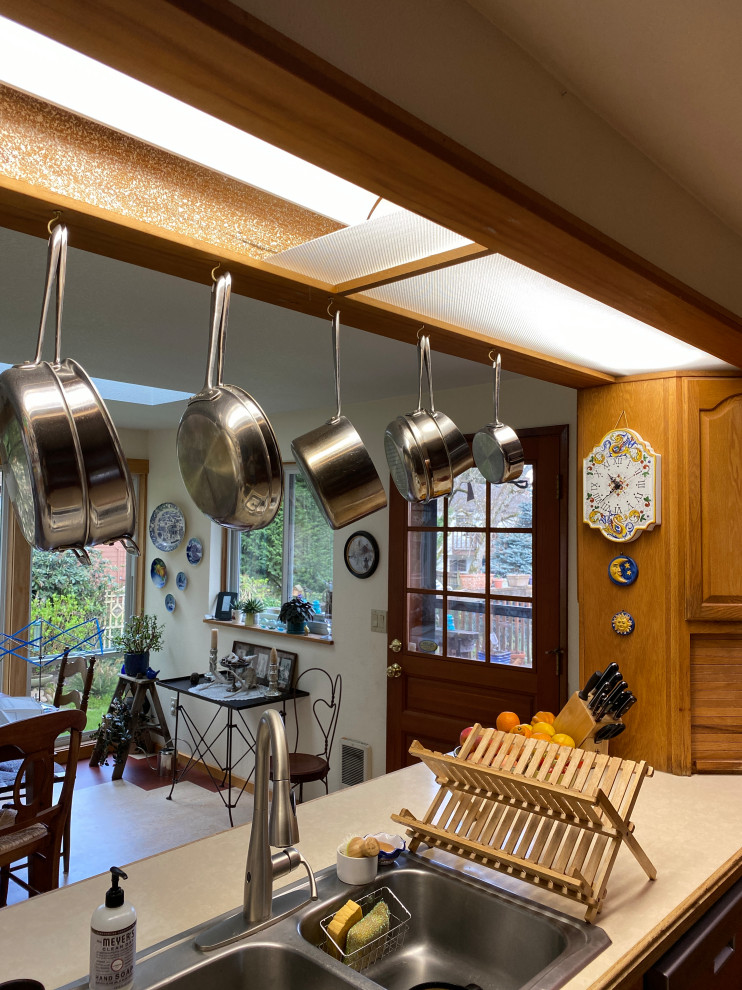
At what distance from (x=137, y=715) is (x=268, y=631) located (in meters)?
1.24

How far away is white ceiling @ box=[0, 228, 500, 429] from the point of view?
2150mm

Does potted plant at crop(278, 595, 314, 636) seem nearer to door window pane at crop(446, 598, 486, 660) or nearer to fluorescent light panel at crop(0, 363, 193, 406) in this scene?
door window pane at crop(446, 598, 486, 660)

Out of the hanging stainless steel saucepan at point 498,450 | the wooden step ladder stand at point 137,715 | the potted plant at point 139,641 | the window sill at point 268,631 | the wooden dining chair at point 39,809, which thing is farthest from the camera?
the potted plant at point 139,641

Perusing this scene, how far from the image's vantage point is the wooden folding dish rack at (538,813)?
1.39m

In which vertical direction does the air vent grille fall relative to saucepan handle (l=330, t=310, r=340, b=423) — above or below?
below

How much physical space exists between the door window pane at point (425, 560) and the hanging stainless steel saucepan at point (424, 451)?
7.65ft

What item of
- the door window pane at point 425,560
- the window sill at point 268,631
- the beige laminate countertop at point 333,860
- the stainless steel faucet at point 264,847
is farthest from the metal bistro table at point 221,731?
the stainless steel faucet at point 264,847

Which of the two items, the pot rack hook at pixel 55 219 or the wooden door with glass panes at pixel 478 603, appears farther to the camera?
the wooden door with glass panes at pixel 478 603

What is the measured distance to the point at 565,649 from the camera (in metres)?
3.31

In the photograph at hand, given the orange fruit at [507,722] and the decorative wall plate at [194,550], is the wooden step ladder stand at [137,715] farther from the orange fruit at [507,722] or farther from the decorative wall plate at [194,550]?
the orange fruit at [507,722]

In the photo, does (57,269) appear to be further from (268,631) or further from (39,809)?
(268,631)

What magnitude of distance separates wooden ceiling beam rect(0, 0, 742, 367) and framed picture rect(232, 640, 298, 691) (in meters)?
3.57

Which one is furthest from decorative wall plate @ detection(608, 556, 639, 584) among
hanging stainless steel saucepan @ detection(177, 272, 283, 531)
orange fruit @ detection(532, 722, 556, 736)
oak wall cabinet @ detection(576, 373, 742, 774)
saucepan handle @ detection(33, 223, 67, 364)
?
saucepan handle @ detection(33, 223, 67, 364)

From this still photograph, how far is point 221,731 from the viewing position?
4785mm
